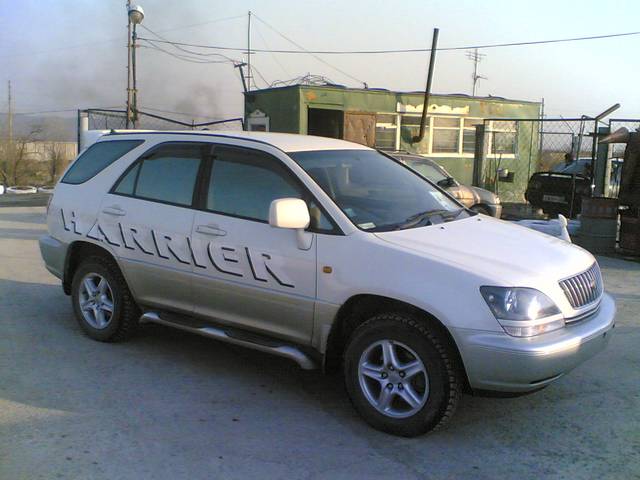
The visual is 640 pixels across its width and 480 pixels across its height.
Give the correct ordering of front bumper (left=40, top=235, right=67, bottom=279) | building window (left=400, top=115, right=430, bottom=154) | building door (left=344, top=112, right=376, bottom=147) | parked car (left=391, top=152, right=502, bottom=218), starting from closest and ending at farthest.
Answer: front bumper (left=40, top=235, right=67, bottom=279) < parked car (left=391, top=152, right=502, bottom=218) < building door (left=344, top=112, right=376, bottom=147) < building window (left=400, top=115, right=430, bottom=154)

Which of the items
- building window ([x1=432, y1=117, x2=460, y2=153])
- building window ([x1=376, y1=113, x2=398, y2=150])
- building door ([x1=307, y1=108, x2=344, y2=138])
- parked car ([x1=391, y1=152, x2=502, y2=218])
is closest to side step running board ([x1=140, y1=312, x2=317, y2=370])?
parked car ([x1=391, y1=152, x2=502, y2=218])

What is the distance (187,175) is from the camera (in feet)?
15.8

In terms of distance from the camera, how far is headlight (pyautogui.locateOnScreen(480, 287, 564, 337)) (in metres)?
3.37

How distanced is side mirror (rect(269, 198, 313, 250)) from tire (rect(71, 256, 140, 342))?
5.99 ft

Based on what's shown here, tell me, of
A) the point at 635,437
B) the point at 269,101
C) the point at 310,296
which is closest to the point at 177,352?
the point at 310,296

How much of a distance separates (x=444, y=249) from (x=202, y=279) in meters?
1.73

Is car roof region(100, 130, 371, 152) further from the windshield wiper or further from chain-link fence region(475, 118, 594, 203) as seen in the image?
chain-link fence region(475, 118, 594, 203)

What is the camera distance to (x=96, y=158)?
5.57m

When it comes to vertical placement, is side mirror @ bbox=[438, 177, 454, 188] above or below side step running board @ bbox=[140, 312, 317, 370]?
above

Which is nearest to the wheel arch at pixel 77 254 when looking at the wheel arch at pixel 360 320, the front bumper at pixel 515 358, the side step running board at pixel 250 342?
the side step running board at pixel 250 342

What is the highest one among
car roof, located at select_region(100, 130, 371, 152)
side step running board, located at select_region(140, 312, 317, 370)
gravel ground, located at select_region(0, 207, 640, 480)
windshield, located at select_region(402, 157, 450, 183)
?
car roof, located at select_region(100, 130, 371, 152)

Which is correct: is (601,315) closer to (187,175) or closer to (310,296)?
(310,296)

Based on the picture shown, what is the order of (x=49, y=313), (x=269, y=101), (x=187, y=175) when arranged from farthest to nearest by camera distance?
(x=269, y=101)
(x=49, y=313)
(x=187, y=175)

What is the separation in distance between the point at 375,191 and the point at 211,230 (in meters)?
1.18
